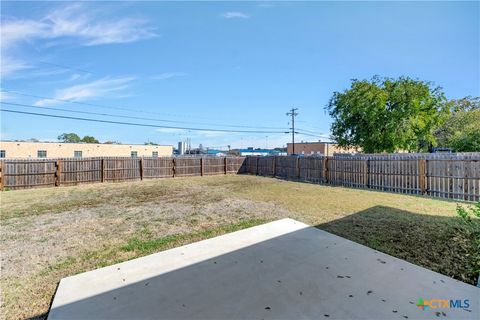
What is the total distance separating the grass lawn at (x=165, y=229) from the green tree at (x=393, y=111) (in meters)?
9.39

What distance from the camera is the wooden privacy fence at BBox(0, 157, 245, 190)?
1123 centimetres

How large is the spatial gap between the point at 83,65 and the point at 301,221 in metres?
18.7

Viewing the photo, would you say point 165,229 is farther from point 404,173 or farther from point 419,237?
point 404,173

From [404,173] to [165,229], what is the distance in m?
9.12

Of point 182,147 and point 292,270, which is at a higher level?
point 182,147

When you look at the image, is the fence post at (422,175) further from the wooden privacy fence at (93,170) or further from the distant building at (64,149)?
the distant building at (64,149)

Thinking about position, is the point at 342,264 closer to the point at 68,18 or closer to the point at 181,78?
the point at 68,18

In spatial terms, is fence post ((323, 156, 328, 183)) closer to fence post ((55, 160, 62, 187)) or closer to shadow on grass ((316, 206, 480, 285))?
shadow on grass ((316, 206, 480, 285))

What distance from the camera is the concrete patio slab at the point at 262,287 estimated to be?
2.03m

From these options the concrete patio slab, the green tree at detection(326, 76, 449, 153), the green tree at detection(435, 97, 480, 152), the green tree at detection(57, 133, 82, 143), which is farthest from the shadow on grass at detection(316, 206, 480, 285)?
the green tree at detection(57, 133, 82, 143)

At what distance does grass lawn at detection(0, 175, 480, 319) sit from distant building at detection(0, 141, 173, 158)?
22.6 metres

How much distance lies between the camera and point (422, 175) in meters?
8.54

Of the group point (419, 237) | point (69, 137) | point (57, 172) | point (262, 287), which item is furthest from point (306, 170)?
point (69, 137)

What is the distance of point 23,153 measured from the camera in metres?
24.9
